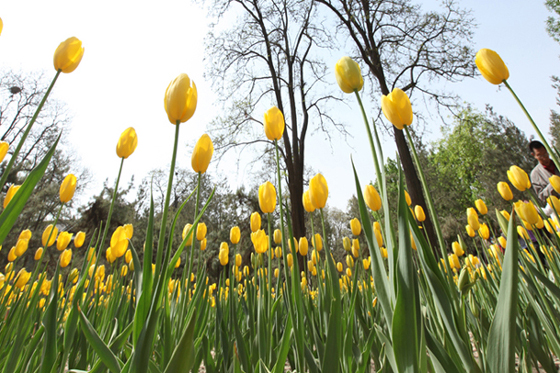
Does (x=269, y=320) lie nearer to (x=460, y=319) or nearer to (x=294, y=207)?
(x=460, y=319)

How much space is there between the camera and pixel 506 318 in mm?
442

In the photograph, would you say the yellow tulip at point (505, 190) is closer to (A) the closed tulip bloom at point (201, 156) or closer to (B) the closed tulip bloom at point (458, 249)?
(B) the closed tulip bloom at point (458, 249)

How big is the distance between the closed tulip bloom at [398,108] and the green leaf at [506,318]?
436 mm

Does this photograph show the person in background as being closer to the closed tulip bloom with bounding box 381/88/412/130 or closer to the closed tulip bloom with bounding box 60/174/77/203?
the closed tulip bloom with bounding box 381/88/412/130

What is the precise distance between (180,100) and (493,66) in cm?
93

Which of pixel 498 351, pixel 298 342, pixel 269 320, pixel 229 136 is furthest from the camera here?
pixel 229 136

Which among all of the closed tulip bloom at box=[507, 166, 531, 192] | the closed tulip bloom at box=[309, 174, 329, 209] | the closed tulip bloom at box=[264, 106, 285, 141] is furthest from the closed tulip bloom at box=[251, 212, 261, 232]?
the closed tulip bloom at box=[507, 166, 531, 192]

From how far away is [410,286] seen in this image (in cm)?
48

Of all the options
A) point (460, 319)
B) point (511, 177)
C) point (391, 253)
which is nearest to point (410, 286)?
point (391, 253)

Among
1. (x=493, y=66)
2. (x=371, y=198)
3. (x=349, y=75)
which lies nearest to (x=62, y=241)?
(x=371, y=198)

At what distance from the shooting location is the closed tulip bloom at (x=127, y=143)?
1.08 m

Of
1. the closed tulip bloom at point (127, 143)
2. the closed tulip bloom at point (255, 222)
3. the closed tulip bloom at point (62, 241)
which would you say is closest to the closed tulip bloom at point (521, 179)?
the closed tulip bloom at point (255, 222)

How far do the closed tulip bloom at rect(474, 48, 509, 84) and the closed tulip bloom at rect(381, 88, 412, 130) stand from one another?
0.32m

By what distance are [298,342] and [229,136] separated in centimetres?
936
